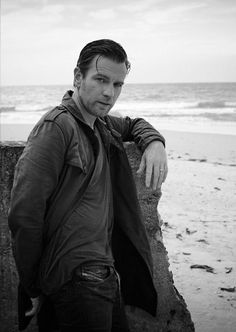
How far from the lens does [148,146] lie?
7.58ft

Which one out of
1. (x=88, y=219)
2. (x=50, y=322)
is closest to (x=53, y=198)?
(x=88, y=219)

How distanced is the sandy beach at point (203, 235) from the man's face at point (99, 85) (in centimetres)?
231

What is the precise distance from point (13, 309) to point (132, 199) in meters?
1.28

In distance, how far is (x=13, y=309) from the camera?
8.33ft

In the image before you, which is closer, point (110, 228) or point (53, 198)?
point (53, 198)

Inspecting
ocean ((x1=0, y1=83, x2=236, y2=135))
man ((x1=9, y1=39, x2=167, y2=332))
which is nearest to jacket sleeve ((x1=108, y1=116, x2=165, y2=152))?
man ((x1=9, y1=39, x2=167, y2=332))

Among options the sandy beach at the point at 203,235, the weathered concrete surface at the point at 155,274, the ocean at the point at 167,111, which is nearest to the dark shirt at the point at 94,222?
the weathered concrete surface at the point at 155,274

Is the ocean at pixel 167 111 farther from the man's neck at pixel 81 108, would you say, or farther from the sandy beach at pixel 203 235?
the man's neck at pixel 81 108

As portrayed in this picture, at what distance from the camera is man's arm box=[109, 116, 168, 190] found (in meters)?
2.24

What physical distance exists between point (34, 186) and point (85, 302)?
63cm

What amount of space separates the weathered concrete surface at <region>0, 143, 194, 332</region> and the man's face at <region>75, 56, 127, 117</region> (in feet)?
2.00

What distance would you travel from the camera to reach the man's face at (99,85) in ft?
6.36

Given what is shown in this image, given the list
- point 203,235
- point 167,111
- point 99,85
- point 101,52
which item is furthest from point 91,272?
point 167,111

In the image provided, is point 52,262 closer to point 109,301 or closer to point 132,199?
point 109,301
